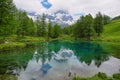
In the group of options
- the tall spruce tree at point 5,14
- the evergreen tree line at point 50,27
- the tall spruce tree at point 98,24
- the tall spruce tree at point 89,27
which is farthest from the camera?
the tall spruce tree at point 98,24

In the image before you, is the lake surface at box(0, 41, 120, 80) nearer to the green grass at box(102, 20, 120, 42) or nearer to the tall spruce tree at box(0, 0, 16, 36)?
the tall spruce tree at box(0, 0, 16, 36)

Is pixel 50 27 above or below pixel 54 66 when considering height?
above

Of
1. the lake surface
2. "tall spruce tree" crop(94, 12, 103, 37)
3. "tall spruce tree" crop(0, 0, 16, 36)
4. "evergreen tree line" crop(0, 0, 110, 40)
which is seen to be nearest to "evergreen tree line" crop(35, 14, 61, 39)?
"evergreen tree line" crop(0, 0, 110, 40)

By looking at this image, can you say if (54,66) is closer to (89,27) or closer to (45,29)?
(89,27)

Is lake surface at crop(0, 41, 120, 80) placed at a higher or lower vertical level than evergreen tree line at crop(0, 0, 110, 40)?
lower

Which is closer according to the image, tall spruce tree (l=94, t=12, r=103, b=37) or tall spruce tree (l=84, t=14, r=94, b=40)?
tall spruce tree (l=84, t=14, r=94, b=40)

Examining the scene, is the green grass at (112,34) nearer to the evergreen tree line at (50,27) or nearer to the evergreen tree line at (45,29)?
the evergreen tree line at (50,27)

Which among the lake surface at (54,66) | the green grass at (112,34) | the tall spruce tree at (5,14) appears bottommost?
the lake surface at (54,66)

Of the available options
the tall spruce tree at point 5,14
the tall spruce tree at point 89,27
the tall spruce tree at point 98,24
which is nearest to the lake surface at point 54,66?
the tall spruce tree at point 5,14

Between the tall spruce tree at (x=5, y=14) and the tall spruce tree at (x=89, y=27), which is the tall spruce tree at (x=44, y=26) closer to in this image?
the tall spruce tree at (x=89, y=27)

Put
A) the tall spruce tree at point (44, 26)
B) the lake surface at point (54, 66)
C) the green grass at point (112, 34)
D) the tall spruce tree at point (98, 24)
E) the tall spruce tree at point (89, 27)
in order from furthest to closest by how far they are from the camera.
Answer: the tall spruce tree at point (44, 26), the tall spruce tree at point (98, 24), the tall spruce tree at point (89, 27), the green grass at point (112, 34), the lake surface at point (54, 66)

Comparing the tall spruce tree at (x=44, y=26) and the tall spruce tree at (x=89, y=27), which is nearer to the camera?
the tall spruce tree at (x=89, y=27)

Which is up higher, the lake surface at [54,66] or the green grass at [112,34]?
the green grass at [112,34]

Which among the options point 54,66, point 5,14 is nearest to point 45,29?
point 5,14
